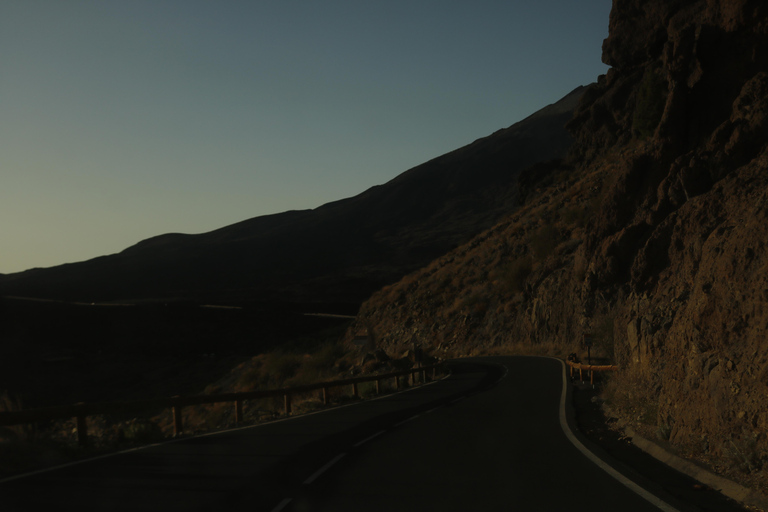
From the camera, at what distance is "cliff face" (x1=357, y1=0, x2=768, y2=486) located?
10023 mm

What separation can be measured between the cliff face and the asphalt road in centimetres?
179

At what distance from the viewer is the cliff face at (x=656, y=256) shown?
10023 millimetres

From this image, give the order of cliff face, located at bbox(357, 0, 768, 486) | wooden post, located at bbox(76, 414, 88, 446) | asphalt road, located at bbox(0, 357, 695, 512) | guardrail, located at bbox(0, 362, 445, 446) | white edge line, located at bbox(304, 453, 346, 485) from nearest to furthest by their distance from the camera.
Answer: asphalt road, located at bbox(0, 357, 695, 512)
white edge line, located at bbox(304, 453, 346, 485)
cliff face, located at bbox(357, 0, 768, 486)
guardrail, located at bbox(0, 362, 445, 446)
wooden post, located at bbox(76, 414, 88, 446)

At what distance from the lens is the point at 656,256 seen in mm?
25500

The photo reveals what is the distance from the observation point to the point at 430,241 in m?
170

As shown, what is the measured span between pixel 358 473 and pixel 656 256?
61.0 ft

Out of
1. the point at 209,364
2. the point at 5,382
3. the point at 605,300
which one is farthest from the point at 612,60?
the point at 5,382

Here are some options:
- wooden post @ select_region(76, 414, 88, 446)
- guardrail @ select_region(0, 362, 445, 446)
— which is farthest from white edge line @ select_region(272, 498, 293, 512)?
wooden post @ select_region(76, 414, 88, 446)

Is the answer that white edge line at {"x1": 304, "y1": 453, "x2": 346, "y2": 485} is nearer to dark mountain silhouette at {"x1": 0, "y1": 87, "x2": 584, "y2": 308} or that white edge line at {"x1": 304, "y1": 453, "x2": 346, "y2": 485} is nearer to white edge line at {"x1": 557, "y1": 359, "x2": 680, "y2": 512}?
white edge line at {"x1": 557, "y1": 359, "x2": 680, "y2": 512}

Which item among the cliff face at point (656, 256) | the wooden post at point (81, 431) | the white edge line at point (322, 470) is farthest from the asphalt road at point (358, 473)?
the cliff face at point (656, 256)

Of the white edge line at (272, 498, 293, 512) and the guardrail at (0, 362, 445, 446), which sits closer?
the white edge line at (272, 498, 293, 512)

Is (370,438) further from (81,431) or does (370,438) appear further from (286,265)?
(286,265)

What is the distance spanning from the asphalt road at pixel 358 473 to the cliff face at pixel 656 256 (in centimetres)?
179

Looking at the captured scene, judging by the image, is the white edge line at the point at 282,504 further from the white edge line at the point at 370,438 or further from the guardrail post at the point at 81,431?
the guardrail post at the point at 81,431
